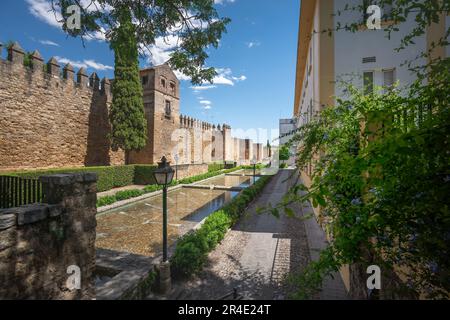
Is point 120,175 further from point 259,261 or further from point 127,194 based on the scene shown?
point 259,261

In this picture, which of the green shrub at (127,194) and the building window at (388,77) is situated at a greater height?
the building window at (388,77)

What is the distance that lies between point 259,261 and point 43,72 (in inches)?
627

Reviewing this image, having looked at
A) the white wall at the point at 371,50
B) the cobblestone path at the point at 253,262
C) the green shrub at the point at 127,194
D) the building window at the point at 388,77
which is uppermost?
the white wall at the point at 371,50

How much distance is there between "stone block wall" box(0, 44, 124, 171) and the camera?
37.9 ft

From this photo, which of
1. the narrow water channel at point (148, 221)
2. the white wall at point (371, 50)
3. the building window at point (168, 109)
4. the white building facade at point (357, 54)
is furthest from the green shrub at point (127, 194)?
the building window at point (168, 109)

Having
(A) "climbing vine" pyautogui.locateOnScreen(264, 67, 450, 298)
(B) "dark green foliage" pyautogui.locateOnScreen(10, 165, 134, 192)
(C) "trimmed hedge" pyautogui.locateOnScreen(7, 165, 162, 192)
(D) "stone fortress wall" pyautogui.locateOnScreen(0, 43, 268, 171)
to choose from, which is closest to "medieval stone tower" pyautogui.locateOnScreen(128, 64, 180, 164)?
(D) "stone fortress wall" pyautogui.locateOnScreen(0, 43, 268, 171)

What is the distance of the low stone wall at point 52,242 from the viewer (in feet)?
9.06

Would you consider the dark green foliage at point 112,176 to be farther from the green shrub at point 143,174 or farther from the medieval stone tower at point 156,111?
the medieval stone tower at point 156,111

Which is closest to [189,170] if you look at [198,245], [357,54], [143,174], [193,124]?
[143,174]

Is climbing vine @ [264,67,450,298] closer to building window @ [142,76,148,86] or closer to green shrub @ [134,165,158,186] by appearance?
green shrub @ [134,165,158,186]

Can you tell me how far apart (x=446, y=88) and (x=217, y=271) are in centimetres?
507

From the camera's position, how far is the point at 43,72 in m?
13.0

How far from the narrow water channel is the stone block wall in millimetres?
7099
